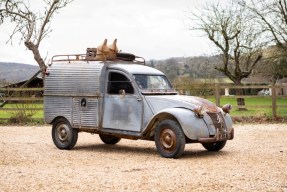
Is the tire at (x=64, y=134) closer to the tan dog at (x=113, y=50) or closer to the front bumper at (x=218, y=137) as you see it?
the tan dog at (x=113, y=50)

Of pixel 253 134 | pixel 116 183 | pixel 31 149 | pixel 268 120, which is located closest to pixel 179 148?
pixel 116 183

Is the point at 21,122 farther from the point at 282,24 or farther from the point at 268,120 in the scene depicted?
the point at 282,24

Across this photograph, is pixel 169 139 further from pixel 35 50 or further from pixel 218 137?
pixel 35 50

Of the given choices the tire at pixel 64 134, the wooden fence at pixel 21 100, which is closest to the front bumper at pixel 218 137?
the tire at pixel 64 134

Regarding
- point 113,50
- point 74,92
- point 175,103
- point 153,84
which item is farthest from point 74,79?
point 175,103

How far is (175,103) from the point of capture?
9.96m

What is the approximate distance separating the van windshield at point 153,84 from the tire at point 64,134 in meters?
2.11

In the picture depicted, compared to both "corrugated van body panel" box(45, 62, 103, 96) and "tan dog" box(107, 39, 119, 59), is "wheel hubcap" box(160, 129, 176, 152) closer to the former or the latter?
"corrugated van body panel" box(45, 62, 103, 96)

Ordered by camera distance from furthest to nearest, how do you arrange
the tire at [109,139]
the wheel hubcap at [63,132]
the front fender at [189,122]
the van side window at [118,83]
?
the tire at [109,139] → the wheel hubcap at [63,132] → the van side window at [118,83] → the front fender at [189,122]

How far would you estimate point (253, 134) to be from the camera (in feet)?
48.2

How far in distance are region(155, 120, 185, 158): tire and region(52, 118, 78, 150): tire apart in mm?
2484

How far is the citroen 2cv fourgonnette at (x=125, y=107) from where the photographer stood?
966cm

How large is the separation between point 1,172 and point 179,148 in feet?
10.9

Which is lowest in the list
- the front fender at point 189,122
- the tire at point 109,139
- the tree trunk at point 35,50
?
the tire at point 109,139
